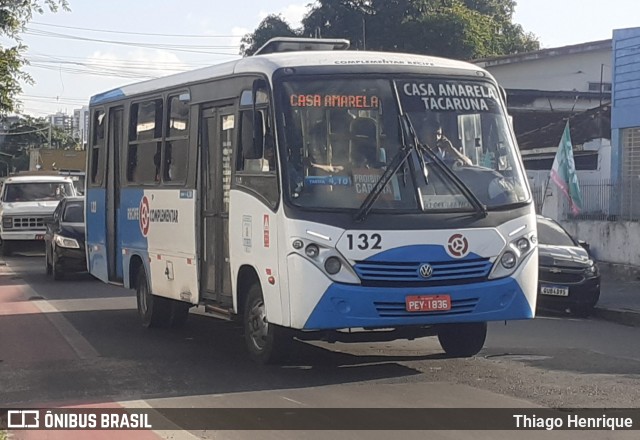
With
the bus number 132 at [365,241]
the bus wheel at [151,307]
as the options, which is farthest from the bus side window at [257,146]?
the bus wheel at [151,307]

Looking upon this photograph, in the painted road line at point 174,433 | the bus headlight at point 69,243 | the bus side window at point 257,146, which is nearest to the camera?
the painted road line at point 174,433

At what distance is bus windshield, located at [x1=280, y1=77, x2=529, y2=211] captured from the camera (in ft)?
31.7

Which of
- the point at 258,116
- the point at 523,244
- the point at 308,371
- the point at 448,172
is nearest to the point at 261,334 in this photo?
the point at 308,371

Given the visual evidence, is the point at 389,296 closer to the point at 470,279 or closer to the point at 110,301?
the point at 470,279

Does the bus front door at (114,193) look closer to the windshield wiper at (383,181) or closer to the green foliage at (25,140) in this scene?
the windshield wiper at (383,181)

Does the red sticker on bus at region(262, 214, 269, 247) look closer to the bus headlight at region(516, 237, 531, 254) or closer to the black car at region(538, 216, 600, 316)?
the bus headlight at region(516, 237, 531, 254)

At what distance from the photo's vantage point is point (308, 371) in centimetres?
1042

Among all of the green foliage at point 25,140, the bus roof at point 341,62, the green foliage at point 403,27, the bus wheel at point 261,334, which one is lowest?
the bus wheel at point 261,334

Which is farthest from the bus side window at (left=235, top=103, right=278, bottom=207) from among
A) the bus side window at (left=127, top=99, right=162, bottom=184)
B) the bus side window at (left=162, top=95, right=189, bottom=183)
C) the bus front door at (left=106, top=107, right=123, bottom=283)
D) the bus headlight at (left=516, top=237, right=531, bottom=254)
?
the bus front door at (left=106, top=107, right=123, bottom=283)

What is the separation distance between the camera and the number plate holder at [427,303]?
9500 mm

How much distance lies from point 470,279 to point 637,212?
13582 millimetres

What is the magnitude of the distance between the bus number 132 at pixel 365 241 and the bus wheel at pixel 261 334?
1295 millimetres

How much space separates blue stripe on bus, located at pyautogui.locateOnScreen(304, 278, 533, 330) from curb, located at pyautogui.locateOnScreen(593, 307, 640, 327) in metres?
6.61

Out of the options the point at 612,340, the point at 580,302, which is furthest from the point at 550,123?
the point at 612,340
